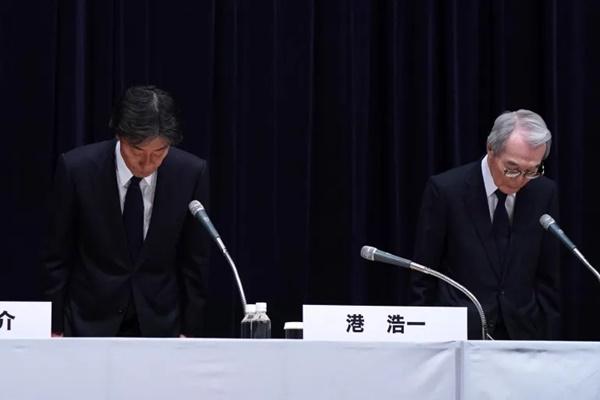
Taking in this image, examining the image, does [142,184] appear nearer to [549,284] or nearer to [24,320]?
[24,320]

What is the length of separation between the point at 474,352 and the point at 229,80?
5.89 ft

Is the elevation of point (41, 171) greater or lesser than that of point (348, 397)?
greater

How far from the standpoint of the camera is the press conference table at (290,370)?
7.00ft

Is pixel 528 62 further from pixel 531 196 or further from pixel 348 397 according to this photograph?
pixel 348 397

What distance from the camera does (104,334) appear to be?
9.43ft

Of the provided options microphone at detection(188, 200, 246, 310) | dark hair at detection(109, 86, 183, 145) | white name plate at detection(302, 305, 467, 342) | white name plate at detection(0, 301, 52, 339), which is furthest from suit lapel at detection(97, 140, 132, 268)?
white name plate at detection(302, 305, 467, 342)

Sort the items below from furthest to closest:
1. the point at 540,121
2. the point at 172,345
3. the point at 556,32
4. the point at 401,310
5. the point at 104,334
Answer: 1. the point at 556,32
2. the point at 540,121
3. the point at 104,334
4. the point at 401,310
5. the point at 172,345

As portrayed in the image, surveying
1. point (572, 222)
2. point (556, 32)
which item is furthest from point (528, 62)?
point (572, 222)

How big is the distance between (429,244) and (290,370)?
100 centimetres

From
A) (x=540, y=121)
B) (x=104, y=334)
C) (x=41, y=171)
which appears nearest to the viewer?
(x=104, y=334)

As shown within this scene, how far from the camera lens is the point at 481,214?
10.2 ft

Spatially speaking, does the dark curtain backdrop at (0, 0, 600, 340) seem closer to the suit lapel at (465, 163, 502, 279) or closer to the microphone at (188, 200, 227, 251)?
the suit lapel at (465, 163, 502, 279)

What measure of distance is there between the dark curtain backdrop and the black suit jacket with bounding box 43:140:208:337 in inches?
28.7

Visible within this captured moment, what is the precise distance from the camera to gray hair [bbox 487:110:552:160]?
3.03 metres
